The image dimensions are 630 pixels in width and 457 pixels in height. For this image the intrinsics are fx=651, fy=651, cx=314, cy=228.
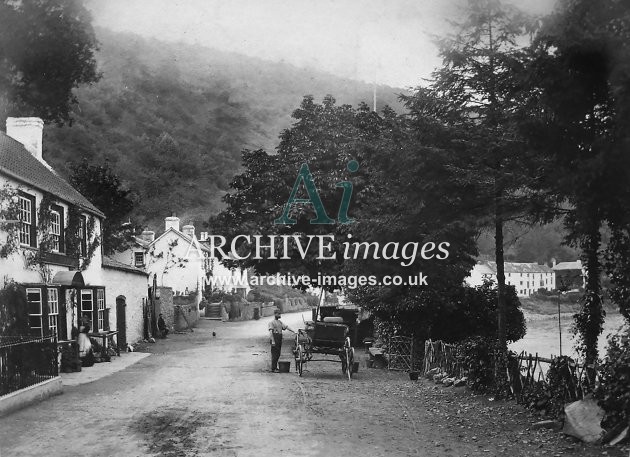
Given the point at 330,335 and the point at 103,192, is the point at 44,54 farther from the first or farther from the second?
the point at 330,335

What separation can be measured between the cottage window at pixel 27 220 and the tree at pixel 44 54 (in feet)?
37.7

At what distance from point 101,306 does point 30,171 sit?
6463 millimetres

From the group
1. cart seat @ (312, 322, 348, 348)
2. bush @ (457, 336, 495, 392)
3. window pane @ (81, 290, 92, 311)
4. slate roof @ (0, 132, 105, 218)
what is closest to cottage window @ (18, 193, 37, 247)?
slate roof @ (0, 132, 105, 218)

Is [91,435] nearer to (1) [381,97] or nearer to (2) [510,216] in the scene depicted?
(2) [510,216]

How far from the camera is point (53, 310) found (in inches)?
789

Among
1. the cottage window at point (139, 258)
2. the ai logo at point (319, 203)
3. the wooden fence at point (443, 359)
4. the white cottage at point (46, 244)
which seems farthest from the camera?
the cottage window at point (139, 258)

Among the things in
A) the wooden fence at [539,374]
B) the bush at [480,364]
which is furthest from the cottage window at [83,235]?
the bush at [480,364]

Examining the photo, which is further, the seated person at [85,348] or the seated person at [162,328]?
the seated person at [162,328]

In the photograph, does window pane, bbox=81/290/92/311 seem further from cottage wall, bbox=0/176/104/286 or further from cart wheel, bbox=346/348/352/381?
cart wheel, bbox=346/348/352/381

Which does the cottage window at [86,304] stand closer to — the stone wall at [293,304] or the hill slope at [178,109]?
the hill slope at [178,109]

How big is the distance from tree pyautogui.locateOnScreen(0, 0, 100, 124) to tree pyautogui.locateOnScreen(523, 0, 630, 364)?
78.9 feet

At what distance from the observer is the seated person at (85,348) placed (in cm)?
2067

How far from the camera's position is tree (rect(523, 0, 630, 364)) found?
27.8 feet

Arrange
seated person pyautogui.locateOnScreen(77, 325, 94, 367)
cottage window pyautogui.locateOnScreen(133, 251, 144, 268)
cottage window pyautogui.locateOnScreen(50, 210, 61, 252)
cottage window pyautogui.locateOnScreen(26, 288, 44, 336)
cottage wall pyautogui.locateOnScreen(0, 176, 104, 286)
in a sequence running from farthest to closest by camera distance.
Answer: cottage window pyautogui.locateOnScreen(133, 251, 144, 268) < seated person pyautogui.locateOnScreen(77, 325, 94, 367) < cottage window pyautogui.locateOnScreen(50, 210, 61, 252) < cottage window pyautogui.locateOnScreen(26, 288, 44, 336) < cottage wall pyautogui.locateOnScreen(0, 176, 104, 286)
